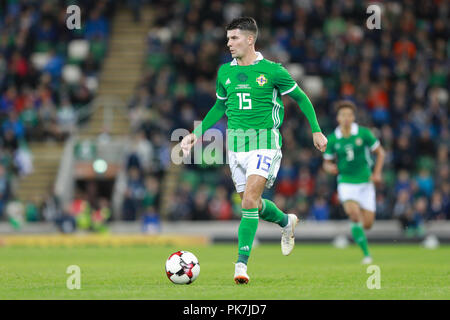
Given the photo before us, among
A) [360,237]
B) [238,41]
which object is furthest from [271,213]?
[360,237]

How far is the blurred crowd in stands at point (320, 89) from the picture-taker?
76.8 feet

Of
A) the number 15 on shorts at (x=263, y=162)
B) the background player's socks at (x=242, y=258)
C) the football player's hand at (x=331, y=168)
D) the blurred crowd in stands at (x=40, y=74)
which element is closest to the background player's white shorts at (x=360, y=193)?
the football player's hand at (x=331, y=168)

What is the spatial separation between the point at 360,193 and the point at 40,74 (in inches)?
606

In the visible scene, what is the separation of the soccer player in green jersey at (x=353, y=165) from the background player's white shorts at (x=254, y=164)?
16.9 feet

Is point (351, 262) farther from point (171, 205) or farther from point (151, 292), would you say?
point (171, 205)

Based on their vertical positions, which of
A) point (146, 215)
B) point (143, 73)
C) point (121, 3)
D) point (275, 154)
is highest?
point (121, 3)

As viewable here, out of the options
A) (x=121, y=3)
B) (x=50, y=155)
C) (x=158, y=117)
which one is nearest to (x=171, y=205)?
(x=158, y=117)

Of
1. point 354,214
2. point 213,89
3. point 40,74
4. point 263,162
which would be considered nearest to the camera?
point 263,162

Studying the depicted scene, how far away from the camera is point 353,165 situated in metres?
15.3

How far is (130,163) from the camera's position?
24719 millimetres

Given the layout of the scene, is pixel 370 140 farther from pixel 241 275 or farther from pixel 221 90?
pixel 241 275

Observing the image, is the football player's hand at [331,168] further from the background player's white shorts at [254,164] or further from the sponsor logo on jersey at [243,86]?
the sponsor logo on jersey at [243,86]

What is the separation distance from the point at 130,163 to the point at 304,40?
21.6ft

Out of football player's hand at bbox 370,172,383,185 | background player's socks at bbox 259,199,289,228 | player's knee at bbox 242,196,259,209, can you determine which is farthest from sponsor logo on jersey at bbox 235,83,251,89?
football player's hand at bbox 370,172,383,185
